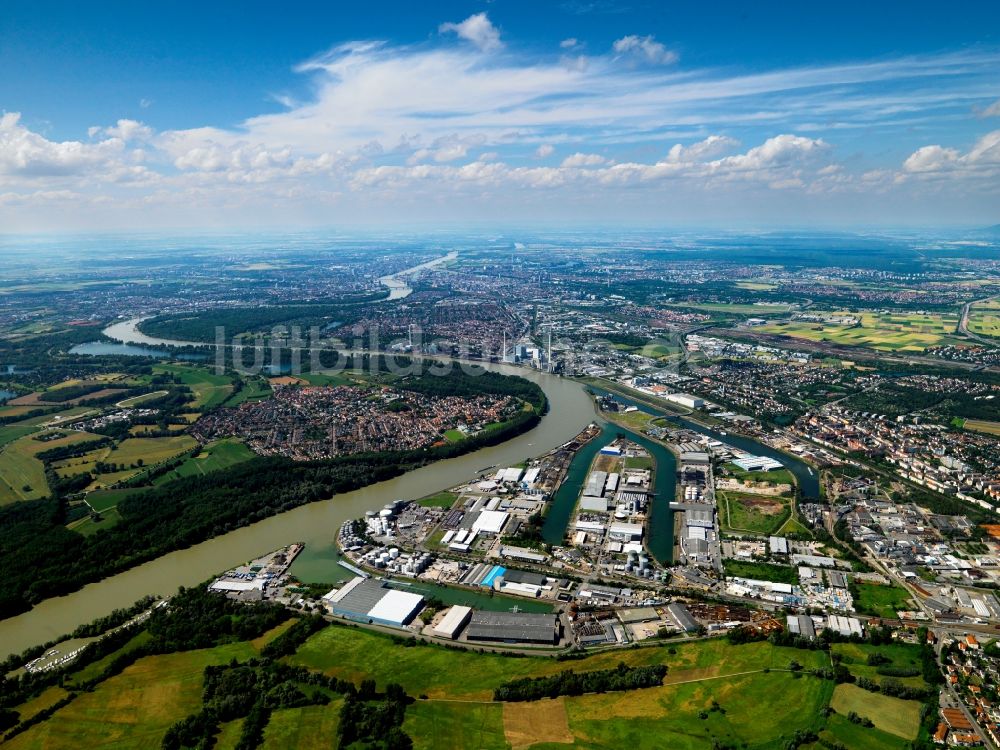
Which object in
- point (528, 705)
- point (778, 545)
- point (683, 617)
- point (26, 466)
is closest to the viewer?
point (528, 705)

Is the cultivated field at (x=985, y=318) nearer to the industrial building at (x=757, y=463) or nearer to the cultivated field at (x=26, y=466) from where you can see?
the industrial building at (x=757, y=463)

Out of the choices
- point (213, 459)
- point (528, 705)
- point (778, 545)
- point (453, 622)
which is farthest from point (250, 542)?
point (778, 545)

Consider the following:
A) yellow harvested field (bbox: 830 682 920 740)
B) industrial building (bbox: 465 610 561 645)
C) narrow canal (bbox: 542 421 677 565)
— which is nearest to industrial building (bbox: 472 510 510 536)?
narrow canal (bbox: 542 421 677 565)

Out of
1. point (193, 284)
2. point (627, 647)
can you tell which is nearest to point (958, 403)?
point (627, 647)

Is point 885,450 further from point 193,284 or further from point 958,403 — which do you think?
point 193,284

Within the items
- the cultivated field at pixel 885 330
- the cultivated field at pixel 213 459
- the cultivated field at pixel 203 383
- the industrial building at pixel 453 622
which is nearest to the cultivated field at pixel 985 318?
the cultivated field at pixel 885 330

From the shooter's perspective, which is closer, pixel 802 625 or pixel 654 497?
pixel 802 625

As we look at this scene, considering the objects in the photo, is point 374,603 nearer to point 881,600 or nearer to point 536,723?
point 536,723
